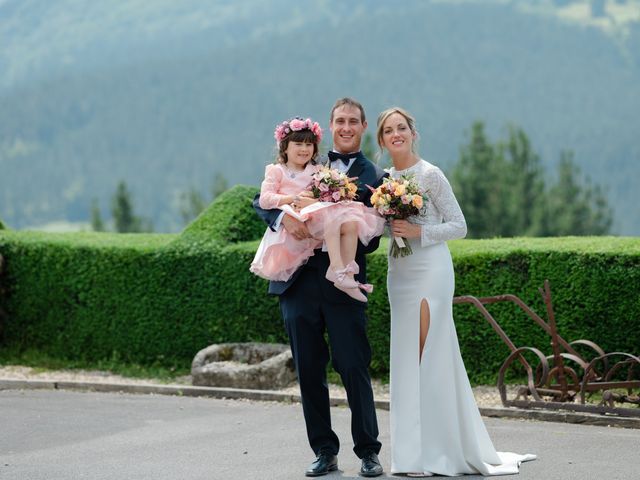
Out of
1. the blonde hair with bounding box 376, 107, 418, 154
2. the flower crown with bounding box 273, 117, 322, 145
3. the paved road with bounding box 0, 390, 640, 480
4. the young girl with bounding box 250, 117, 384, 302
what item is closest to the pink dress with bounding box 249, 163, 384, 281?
the young girl with bounding box 250, 117, 384, 302

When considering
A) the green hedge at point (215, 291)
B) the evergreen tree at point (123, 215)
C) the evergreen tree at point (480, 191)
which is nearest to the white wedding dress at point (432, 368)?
the green hedge at point (215, 291)

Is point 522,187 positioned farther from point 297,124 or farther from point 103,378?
point 297,124

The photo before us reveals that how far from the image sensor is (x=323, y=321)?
19.9ft

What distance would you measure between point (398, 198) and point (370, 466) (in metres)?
1.51

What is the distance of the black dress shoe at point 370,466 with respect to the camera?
234 inches

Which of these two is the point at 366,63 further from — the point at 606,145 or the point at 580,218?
the point at 580,218

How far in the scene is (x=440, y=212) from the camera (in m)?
6.29

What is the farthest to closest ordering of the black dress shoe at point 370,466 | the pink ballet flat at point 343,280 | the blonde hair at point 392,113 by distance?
the blonde hair at point 392,113
the black dress shoe at point 370,466
the pink ballet flat at point 343,280

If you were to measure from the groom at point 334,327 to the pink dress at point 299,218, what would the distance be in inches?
2.0

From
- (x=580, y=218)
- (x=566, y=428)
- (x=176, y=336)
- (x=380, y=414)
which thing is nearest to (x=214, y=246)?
(x=176, y=336)

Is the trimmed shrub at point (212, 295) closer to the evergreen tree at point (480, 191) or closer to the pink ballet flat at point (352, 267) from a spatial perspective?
the pink ballet flat at point (352, 267)

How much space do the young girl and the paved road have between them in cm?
121

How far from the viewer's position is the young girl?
575 centimetres

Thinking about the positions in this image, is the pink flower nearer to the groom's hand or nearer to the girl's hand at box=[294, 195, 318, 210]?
the girl's hand at box=[294, 195, 318, 210]
